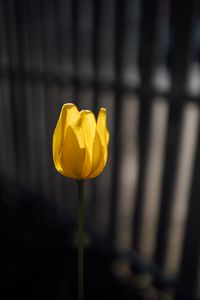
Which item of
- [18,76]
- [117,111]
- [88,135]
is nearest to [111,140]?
[117,111]

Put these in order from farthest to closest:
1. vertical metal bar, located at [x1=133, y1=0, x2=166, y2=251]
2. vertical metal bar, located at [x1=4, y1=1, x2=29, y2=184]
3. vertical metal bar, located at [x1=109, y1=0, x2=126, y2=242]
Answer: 1. vertical metal bar, located at [x1=4, y1=1, x2=29, y2=184]
2. vertical metal bar, located at [x1=109, y1=0, x2=126, y2=242]
3. vertical metal bar, located at [x1=133, y1=0, x2=166, y2=251]

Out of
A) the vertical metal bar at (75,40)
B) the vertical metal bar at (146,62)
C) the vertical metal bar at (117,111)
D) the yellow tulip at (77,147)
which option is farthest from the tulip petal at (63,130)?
the vertical metal bar at (75,40)

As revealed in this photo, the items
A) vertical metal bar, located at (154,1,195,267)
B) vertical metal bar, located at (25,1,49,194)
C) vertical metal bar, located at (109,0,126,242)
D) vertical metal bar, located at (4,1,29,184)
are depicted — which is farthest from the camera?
vertical metal bar, located at (4,1,29,184)

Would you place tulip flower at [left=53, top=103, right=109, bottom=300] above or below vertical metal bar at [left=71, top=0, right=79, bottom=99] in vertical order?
below

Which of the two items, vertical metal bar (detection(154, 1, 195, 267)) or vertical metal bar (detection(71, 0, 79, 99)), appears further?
vertical metal bar (detection(71, 0, 79, 99))

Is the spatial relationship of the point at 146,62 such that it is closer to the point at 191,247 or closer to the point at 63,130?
the point at 191,247

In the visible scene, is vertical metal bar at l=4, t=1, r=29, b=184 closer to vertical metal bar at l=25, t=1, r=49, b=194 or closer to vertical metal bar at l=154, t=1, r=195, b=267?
vertical metal bar at l=25, t=1, r=49, b=194

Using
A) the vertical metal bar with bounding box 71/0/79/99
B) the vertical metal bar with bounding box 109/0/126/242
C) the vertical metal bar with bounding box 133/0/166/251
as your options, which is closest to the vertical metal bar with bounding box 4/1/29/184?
the vertical metal bar with bounding box 71/0/79/99
